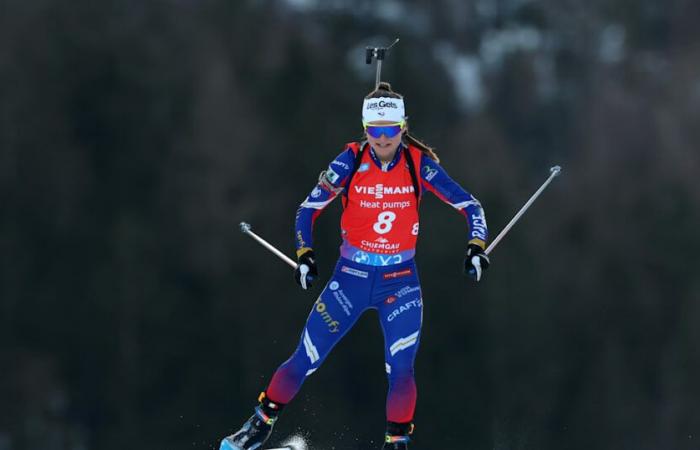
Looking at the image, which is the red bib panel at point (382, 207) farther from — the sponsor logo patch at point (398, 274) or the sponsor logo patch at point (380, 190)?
the sponsor logo patch at point (398, 274)

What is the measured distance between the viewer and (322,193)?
954 cm

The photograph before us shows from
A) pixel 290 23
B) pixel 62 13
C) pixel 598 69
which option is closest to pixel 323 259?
pixel 62 13

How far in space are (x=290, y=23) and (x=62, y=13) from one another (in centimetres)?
1021

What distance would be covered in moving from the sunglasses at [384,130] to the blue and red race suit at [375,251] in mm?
222

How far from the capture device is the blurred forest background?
115 feet

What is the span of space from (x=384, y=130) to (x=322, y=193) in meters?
0.66

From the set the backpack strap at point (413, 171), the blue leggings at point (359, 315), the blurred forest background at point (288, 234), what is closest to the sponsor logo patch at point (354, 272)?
the blue leggings at point (359, 315)

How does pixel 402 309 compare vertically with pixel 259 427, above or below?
above

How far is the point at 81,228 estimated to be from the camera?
40938 millimetres

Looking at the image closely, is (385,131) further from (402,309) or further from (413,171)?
(402,309)

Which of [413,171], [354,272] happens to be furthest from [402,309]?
[413,171]

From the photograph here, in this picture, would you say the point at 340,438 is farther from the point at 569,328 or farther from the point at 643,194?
the point at 643,194

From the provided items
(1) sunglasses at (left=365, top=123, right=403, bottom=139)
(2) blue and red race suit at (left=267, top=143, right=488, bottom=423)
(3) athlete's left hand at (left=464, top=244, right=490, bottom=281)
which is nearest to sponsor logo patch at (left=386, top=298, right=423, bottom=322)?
(2) blue and red race suit at (left=267, top=143, right=488, bottom=423)

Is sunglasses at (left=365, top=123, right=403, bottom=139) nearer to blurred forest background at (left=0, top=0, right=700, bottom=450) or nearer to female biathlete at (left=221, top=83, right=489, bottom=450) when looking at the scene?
female biathlete at (left=221, top=83, right=489, bottom=450)
